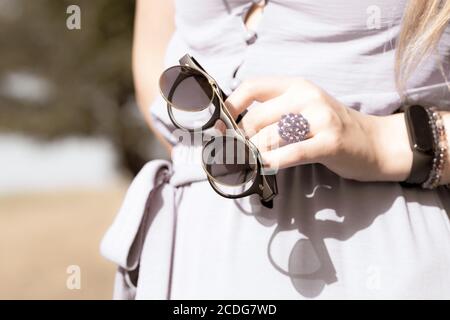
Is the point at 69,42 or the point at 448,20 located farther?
the point at 69,42

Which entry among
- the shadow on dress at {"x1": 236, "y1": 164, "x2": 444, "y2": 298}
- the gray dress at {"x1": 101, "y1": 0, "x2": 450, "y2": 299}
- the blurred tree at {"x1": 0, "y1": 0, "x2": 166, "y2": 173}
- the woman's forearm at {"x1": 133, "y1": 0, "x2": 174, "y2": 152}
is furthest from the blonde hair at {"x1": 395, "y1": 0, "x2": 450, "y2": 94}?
the blurred tree at {"x1": 0, "y1": 0, "x2": 166, "y2": 173}

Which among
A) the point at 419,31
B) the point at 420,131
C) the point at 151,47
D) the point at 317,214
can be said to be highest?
the point at 151,47

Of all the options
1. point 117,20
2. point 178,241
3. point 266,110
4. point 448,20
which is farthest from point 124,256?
point 117,20

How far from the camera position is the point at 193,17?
110 cm


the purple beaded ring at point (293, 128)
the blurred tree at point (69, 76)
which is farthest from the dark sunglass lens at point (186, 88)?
the blurred tree at point (69, 76)

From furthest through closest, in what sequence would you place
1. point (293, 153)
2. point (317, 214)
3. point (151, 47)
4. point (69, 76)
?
point (69, 76)
point (151, 47)
point (317, 214)
point (293, 153)

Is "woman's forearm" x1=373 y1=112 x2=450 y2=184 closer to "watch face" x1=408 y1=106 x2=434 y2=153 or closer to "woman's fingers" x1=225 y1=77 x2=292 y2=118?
"watch face" x1=408 y1=106 x2=434 y2=153

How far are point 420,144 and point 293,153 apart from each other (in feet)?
0.71

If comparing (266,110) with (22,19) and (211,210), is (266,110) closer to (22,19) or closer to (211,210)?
(211,210)

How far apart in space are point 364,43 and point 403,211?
266 millimetres

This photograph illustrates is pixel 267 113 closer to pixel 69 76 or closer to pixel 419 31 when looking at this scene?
pixel 419 31

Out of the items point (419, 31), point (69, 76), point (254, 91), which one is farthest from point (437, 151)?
point (69, 76)

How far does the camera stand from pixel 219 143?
2.84ft

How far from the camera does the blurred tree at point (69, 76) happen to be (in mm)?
6086
